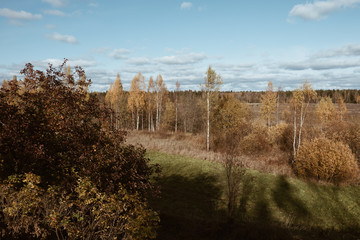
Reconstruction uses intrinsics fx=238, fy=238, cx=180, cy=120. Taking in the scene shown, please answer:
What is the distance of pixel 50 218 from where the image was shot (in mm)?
6559

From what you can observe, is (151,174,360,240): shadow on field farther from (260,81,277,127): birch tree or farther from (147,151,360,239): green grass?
(260,81,277,127): birch tree

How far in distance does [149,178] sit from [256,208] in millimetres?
11949

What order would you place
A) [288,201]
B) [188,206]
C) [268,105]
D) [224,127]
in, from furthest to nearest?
[268,105] < [224,127] < [288,201] < [188,206]

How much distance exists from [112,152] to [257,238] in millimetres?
8709

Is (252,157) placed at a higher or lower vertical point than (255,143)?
lower

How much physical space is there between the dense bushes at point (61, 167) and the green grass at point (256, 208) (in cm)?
549

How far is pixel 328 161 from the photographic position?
21.9m

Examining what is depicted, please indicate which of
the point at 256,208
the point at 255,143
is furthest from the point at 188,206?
the point at 255,143

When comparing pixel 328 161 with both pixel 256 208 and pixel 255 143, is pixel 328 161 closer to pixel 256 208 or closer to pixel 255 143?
pixel 256 208

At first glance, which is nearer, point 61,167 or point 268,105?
point 61,167

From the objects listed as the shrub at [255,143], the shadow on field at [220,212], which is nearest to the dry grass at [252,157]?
the shrub at [255,143]

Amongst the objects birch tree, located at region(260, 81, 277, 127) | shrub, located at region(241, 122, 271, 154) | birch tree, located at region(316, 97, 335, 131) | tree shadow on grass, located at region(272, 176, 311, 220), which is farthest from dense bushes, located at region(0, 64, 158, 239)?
birch tree, located at region(316, 97, 335, 131)

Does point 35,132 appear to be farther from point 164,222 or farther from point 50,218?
point 164,222

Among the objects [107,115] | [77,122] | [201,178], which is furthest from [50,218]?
[201,178]
